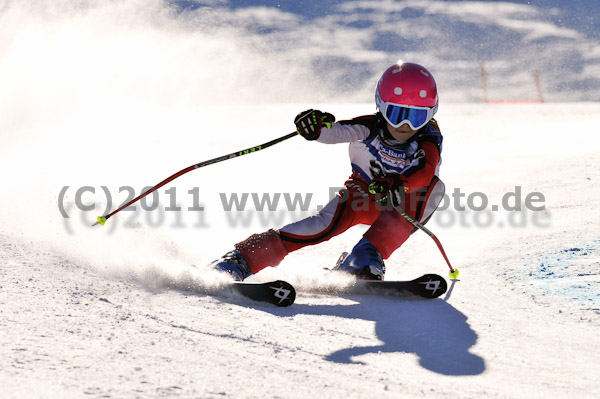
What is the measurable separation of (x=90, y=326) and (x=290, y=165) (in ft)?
19.4

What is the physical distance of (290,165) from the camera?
8.22 m

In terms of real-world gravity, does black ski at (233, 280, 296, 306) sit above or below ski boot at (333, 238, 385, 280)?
below

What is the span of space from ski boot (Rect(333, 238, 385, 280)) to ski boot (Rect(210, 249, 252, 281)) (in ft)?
1.92

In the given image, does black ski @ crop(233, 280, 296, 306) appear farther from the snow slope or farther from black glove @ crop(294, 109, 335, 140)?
black glove @ crop(294, 109, 335, 140)

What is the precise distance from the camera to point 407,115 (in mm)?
3799

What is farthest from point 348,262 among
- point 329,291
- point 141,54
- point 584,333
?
point 141,54

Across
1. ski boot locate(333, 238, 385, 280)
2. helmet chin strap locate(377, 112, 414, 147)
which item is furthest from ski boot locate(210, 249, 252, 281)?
helmet chin strap locate(377, 112, 414, 147)

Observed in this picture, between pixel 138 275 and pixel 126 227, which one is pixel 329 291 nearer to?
pixel 138 275

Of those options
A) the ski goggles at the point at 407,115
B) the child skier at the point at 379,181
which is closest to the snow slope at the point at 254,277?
the child skier at the point at 379,181

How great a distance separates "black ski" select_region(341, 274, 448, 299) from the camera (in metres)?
3.29

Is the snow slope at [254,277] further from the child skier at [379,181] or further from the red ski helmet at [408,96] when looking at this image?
the red ski helmet at [408,96]

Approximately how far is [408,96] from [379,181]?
584 mm

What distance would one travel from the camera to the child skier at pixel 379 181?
12.0 ft

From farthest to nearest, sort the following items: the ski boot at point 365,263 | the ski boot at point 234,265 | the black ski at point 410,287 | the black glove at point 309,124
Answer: the black glove at point 309,124
the ski boot at point 365,263
the ski boot at point 234,265
the black ski at point 410,287
